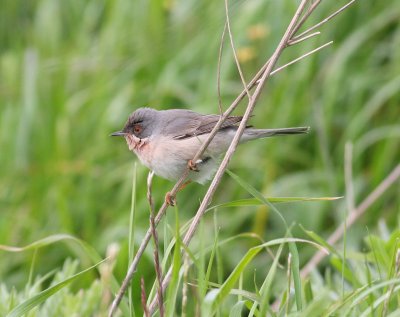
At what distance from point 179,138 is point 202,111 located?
6.63ft

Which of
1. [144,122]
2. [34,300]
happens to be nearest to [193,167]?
[144,122]

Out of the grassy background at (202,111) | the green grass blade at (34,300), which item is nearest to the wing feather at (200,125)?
the green grass blade at (34,300)

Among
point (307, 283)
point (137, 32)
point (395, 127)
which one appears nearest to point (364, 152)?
point (395, 127)

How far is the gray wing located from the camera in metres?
3.75

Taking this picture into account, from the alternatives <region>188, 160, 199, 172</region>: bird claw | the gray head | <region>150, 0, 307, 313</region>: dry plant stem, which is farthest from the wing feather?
<region>150, 0, 307, 313</region>: dry plant stem

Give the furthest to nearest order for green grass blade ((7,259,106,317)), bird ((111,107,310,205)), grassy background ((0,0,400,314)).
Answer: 1. grassy background ((0,0,400,314))
2. bird ((111,107,310,205))
3. green grass blade ((7,259,106,317))

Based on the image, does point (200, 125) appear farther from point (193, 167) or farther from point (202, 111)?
point (202, 111)

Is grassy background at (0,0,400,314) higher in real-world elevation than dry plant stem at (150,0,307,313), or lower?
lower

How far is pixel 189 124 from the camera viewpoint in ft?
12.6

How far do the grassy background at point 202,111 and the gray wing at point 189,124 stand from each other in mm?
1765

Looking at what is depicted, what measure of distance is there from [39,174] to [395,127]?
2.82 metres

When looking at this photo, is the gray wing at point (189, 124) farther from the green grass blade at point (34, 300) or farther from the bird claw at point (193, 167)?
the green grass blade at point (34, 300)

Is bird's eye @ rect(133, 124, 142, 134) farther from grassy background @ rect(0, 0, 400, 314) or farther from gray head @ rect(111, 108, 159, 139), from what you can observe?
grassy background @ rect(0, 0, 400, 314)

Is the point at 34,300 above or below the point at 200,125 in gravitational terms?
below
